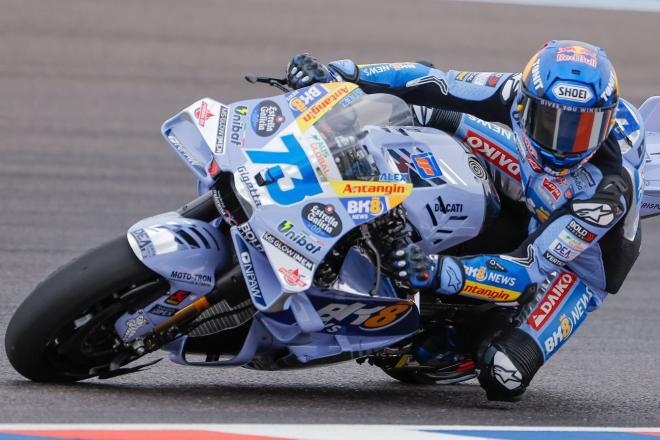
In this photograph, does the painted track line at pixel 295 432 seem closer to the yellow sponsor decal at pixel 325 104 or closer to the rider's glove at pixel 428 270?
the rider's glove at pixel 428 270

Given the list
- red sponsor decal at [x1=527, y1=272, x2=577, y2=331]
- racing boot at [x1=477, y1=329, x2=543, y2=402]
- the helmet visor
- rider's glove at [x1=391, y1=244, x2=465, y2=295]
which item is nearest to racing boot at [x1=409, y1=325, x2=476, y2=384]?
racing boot at [x1=477, y1=329, x2=543, y2=402]

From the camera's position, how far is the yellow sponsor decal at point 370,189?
13.6 feet

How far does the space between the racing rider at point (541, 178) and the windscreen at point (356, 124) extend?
1.18ft

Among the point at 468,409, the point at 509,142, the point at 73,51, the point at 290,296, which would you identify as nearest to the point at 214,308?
the point at 290,296

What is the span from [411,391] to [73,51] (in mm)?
7879

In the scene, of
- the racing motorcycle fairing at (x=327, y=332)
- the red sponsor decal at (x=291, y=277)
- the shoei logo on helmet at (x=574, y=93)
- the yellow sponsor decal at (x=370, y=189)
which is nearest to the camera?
the red sponsor decal at (x=291, y=277)

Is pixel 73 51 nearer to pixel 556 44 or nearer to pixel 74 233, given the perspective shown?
pixel 74 233

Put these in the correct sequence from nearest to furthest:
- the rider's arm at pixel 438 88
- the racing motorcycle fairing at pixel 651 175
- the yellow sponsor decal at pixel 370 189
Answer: the yellow sponsor decal at pixel 370 189 → the rider's arm at pixel 438 88 → the racing motorcycle fairing at pixel 651 175

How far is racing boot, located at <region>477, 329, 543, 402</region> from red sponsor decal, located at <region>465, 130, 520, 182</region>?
725mm

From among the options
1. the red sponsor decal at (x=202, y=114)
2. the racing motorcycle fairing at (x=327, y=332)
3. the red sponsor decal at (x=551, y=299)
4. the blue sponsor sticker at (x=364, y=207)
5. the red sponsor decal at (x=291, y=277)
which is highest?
the red sponsor decal at (x=202, y=114)

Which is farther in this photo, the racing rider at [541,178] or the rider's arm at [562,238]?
the rider's arm at [562,238]

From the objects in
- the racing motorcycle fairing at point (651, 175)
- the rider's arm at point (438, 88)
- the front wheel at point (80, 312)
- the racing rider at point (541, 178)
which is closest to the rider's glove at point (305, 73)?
the racing rider at point (541, 178)

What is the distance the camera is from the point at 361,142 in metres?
4.32

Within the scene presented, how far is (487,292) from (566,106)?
2.57 feet
